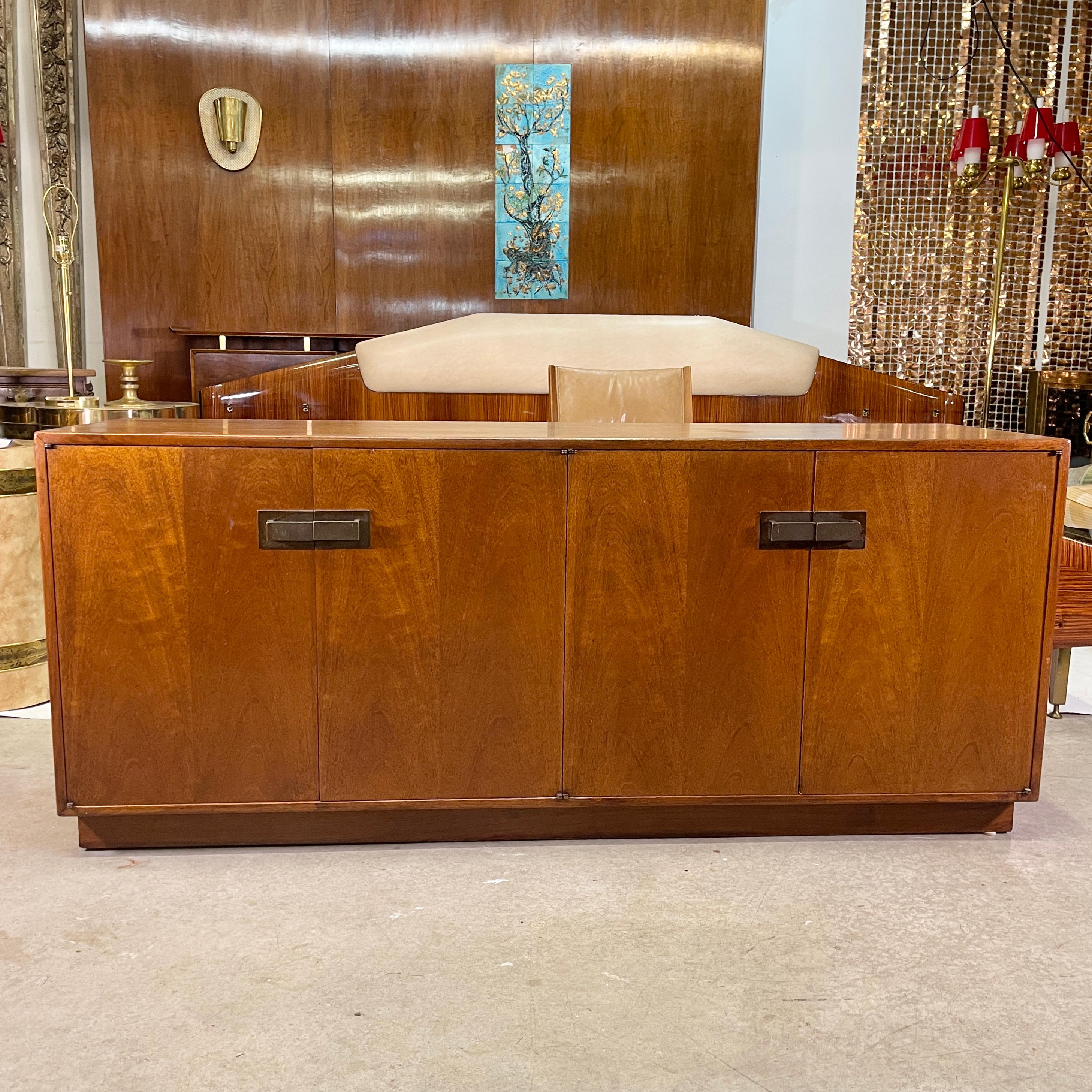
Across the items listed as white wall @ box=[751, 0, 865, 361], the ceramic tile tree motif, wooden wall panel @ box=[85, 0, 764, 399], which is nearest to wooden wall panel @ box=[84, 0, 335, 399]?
wooden wall panel @ box=[85, 0, 764, 399]

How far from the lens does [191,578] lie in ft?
6.09

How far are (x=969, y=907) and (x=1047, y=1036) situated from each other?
37 cm

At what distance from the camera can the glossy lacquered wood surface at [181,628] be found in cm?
183

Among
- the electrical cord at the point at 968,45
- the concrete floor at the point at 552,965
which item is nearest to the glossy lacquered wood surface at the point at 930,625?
the concrete floor at the point at 552,965

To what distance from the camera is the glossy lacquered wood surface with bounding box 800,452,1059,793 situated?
195 centimetres

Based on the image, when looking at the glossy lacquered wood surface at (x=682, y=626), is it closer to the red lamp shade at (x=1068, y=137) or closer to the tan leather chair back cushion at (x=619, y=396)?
the tan leather chair back cushion at (x=619, y=396)

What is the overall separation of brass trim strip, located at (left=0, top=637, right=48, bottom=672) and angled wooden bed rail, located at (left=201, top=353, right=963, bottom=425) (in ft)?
2.94

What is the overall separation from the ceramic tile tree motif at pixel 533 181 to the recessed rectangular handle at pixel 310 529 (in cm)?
→ 400

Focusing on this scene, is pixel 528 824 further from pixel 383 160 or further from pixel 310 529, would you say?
pixel 383 160

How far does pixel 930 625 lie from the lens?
78.1 inches

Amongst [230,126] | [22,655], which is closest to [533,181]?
[230,126]

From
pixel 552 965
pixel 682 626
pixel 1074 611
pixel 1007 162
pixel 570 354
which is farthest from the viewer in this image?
pixel 1007 162

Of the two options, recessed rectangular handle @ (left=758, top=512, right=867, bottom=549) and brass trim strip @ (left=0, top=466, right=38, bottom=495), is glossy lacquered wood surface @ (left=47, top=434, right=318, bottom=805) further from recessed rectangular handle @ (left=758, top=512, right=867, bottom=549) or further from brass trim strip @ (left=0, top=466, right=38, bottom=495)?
brass trim strip @ (left=0, top=466, right=38, bottom=495)

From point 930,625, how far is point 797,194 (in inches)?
184
